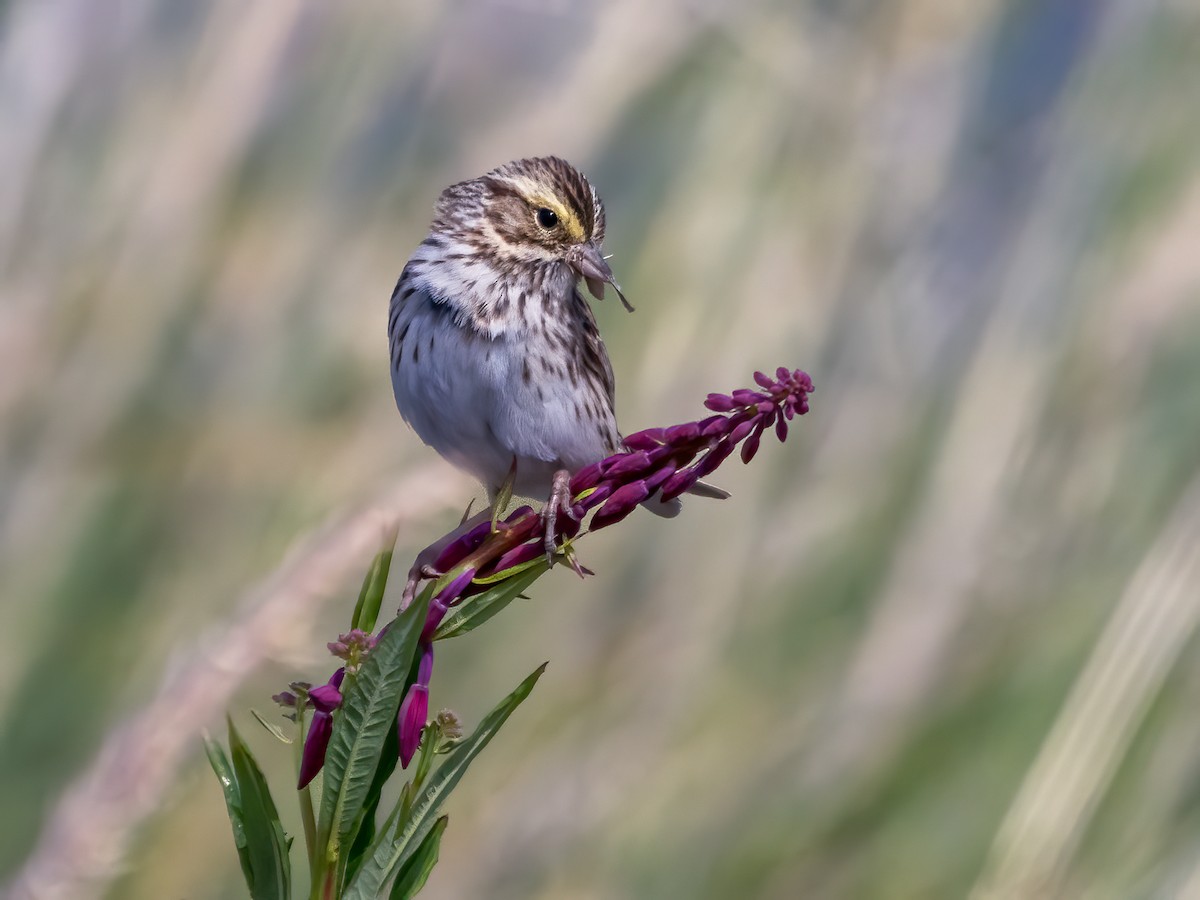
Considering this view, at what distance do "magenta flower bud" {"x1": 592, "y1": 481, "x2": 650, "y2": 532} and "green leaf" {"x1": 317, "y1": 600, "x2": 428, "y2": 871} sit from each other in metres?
0.11

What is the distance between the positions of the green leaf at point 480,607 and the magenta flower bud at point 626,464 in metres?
0.06

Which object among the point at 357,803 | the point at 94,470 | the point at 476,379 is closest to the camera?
the point at 357,803

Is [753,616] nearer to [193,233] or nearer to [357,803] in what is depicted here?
[193,233]

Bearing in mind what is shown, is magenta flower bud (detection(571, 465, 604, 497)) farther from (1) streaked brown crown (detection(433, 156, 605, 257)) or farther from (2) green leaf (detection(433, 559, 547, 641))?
(1) streaked brown crown (detection(433, 156, 605, 257))

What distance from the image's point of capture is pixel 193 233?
7.37 ft

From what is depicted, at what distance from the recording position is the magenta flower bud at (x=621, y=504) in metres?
0.75

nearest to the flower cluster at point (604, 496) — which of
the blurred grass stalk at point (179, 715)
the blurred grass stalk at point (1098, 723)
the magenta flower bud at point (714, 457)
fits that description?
the magenta flower bud at point (714, 457)

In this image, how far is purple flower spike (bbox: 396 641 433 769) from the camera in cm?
73

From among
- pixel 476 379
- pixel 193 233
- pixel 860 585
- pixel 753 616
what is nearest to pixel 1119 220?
pixel 860 585

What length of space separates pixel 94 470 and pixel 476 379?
915mm

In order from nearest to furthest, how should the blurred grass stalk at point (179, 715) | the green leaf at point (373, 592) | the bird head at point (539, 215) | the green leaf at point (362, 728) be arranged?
the green leaf at point (362, 728), the green leaf at point (373, 592), the blurred grass stalk at point (179, 715), the bird head at point (539, 215)

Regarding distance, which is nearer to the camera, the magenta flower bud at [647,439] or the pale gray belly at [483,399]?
the magenta flower bud at [647,439]

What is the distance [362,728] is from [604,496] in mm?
191

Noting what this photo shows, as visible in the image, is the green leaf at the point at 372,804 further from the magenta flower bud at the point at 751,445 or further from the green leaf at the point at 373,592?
the magenta flower bud at the point at 751,445
